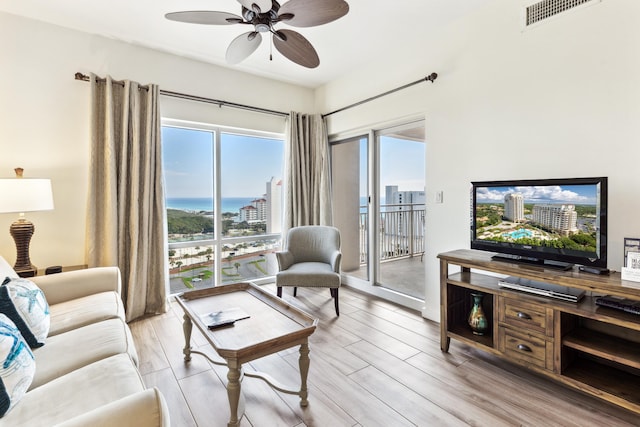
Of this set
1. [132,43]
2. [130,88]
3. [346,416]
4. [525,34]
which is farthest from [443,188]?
[132,43]

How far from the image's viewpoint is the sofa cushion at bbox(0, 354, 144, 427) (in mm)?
1092

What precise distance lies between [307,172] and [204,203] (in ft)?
4.67

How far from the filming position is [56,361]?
147cm

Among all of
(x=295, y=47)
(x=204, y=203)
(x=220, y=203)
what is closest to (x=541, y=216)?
(x=295, y=47)

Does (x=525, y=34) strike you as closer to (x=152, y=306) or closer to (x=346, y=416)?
(x=346, y=416)

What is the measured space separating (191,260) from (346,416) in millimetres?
2686

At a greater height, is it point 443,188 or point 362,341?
point 443,188

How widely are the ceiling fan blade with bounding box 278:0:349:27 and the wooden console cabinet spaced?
1.86 meters

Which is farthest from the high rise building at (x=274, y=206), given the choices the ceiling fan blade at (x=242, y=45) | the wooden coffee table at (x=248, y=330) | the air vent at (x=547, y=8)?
the air vent at (x=547, y=8)

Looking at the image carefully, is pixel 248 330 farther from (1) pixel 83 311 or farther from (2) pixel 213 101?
(2) pixel 213 101

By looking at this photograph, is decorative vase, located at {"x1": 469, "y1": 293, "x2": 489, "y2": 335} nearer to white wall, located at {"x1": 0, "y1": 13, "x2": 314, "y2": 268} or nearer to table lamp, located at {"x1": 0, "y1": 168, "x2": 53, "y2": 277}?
table lamp, located at {"x1": 0, "y1": 168, "x2": 53, "y2": 277}

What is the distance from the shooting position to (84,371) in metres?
1.36

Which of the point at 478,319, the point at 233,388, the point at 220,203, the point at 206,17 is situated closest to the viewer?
the point at 233,388

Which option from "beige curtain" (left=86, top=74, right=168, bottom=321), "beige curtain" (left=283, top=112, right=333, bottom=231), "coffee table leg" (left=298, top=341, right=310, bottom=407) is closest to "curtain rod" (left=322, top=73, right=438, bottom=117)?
"beige curtain" (left=283, top=112, right=333, bottom=231)
